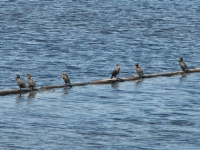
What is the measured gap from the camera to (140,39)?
2896 inches

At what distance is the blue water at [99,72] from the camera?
37531mm

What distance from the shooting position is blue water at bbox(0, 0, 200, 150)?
3753 centimetres

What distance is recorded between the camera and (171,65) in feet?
198

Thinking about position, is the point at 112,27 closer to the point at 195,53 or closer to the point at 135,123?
the point at 195,53

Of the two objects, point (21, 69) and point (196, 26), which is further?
point (196, 26)

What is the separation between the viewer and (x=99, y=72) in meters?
56.2

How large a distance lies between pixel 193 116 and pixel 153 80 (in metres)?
7.78

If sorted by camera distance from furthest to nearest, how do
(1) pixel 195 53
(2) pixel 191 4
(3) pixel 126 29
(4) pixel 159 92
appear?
(2) pixel 191 4, (3) pixel 126 29, (1) pixel 195 53, (4) pixel 159 92

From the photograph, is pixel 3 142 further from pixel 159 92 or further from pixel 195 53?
pixel 195 53

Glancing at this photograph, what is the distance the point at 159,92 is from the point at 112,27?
35.8 meters

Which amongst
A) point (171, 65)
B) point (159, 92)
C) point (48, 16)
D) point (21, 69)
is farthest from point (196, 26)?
point (159, 92)

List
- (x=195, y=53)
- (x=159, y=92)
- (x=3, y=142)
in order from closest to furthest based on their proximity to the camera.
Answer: (x=3, y=142)
(x=159, y=92)
(x=195, y=53)

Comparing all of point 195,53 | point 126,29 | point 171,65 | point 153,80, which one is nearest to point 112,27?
point 126,29

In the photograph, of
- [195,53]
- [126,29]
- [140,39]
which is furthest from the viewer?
[126,29]
